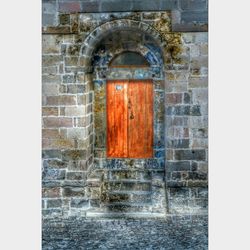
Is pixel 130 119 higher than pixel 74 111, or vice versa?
pixel 74 111

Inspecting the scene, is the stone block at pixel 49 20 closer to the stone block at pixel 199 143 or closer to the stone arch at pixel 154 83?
the stone arch at pixel 154 83

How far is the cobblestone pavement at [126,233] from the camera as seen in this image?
20.5 ft

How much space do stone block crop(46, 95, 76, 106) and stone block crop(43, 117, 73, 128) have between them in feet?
0.87

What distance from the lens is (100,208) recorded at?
7801 millimetres

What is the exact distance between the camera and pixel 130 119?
8328 mm

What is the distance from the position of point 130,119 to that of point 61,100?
1417 millimetres

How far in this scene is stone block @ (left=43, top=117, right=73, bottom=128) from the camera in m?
7.69

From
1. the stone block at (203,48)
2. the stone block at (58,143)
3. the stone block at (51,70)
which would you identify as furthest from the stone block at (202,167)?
the stone block at (51,70)

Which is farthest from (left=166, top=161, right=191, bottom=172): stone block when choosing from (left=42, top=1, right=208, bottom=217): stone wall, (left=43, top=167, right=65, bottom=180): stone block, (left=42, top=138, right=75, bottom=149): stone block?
(left=43, top=167, right=65, bottom=180): stone block

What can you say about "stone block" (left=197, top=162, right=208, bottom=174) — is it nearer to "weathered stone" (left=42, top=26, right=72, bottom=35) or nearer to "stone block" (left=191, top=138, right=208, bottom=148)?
"stone block" (left=191, top=138, right=208, bottom=148)

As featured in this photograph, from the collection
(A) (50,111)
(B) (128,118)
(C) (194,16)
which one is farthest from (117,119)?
(C) (194,16)

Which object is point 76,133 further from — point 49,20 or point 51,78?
point 49,20

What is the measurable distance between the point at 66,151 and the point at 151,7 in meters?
2.91

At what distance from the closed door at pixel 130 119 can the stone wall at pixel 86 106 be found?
600 mm
